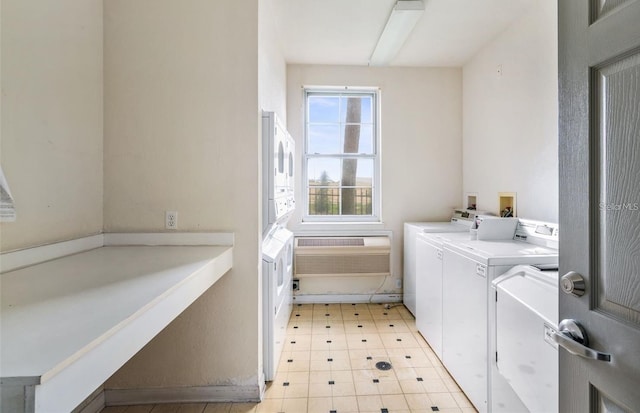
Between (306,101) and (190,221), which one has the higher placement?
(306,101)

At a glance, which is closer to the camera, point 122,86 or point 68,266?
point 68,266

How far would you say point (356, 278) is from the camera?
3525 mm

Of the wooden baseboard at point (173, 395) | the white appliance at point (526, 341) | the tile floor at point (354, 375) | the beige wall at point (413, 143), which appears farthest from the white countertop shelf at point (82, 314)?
the beige wall at point (413, 143)

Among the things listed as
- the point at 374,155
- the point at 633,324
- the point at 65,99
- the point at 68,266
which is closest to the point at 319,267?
the point at 374,155

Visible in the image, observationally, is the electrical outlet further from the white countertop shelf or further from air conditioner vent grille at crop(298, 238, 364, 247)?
air conditioner vent grille at crop(298, 238, 364, 247)

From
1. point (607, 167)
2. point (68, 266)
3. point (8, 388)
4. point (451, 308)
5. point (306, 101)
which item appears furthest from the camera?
point (306, 101)

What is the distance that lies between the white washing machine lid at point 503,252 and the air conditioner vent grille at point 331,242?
4.39 feet

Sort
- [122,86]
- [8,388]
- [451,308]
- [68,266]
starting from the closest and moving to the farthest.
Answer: [8,388] → [68,266] → [122,86] → [451,308]

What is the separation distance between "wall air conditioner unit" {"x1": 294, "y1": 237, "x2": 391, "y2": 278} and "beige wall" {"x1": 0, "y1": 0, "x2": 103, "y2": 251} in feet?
6.46

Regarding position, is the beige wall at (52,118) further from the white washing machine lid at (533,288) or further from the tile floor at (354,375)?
the white washing machine lid at (533,288)

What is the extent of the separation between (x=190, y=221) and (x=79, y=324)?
43.9 inches

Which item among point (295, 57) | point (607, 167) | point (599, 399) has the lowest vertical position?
point (599, 399)

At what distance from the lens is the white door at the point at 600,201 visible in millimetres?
650

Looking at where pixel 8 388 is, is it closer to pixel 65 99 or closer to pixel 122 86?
pixel 65 99
